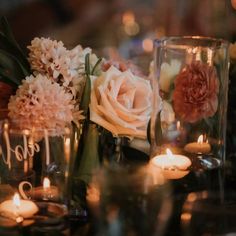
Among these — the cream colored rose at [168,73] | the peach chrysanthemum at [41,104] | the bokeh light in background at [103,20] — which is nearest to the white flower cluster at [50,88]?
the peach chrysanthemum at [41,104]

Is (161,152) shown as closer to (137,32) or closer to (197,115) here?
(197,115)

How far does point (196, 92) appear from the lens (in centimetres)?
77

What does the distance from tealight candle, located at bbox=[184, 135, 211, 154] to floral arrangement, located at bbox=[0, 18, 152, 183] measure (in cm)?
7

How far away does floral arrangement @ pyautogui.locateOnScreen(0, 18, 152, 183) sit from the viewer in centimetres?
71

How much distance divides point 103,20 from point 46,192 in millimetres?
2018

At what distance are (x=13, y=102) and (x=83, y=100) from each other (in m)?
0.09

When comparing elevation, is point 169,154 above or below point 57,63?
below

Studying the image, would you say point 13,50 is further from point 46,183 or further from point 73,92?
point 46,183

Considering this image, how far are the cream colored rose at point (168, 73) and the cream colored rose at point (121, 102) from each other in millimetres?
23

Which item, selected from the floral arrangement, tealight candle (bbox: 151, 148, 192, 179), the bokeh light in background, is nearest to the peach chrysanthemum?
the floral arrangement

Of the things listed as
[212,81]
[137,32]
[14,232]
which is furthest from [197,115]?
[137,32]

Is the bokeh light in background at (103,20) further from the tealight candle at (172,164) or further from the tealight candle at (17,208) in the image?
the tealight candle at (17,208)

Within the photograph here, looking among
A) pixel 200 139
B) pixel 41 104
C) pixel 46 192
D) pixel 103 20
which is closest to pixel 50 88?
pixel 41 104

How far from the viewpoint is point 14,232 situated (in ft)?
1.95
